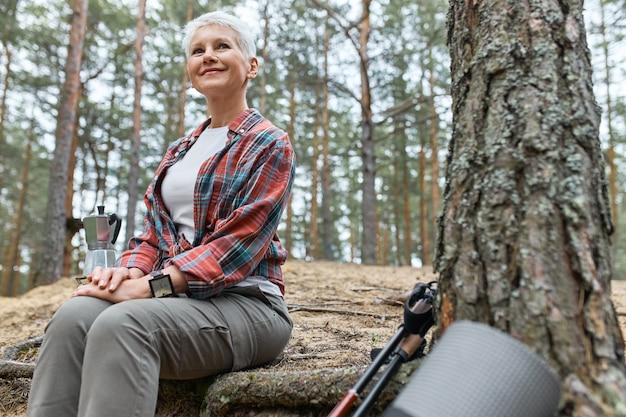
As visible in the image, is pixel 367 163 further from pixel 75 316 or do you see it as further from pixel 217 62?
pixel 75 316

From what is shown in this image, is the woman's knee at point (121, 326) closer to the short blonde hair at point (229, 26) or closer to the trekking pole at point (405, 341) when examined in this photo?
the trekking pole at point (405, 341)

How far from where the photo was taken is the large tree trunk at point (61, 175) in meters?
8.26

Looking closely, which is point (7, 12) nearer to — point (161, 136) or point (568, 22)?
point (161, 136)

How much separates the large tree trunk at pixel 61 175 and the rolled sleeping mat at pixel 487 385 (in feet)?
27.9

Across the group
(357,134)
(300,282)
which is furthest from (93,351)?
(357,134)

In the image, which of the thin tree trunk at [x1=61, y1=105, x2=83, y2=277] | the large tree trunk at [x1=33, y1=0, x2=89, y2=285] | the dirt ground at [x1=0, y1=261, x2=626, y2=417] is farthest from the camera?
the thin tree trunk at [x1=61, y1=105, x2=83, y2=277]

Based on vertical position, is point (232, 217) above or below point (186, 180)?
below

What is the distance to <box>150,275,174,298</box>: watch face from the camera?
1741 millimetres

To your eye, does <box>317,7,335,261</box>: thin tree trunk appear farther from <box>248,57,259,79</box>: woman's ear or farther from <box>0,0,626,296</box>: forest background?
<box>248,57,259,79</box>: woman's ear

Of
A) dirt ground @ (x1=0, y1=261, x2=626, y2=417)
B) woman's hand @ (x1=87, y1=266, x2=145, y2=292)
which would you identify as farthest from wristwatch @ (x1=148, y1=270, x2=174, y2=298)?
dirt ground @ (x1=0, y1=261, x2=626, y2=417)

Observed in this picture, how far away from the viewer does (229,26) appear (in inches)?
84.1

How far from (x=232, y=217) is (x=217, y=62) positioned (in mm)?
743

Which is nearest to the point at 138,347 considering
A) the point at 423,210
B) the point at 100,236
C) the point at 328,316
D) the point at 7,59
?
the point at 100,236

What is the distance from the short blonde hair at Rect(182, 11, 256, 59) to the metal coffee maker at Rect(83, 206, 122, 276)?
0.95 m
